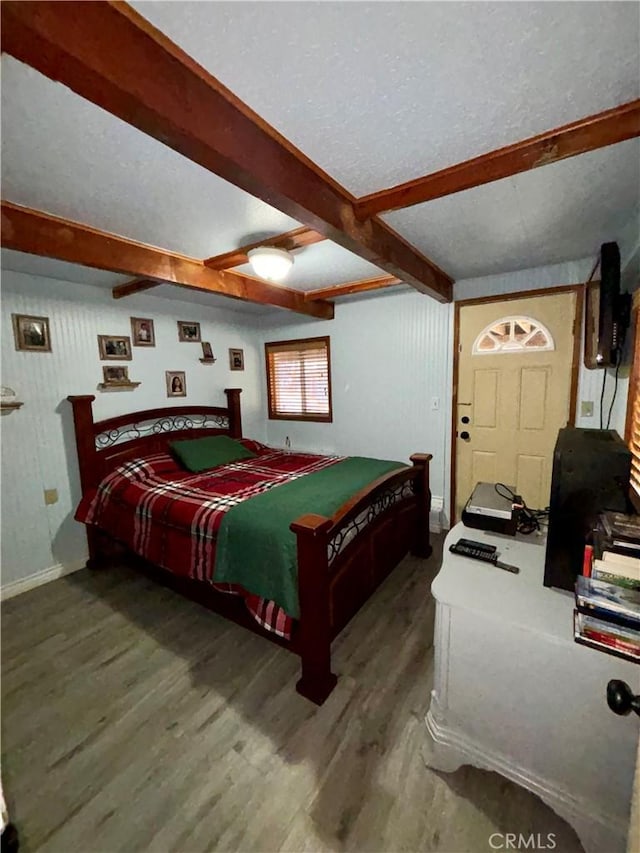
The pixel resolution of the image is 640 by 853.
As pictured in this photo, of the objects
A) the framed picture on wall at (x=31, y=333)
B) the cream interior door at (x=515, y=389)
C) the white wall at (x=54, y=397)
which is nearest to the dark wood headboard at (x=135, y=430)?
the white wall at (x=54, y=397)

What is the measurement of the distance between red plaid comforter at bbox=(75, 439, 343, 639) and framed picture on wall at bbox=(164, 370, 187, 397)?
0.73 m

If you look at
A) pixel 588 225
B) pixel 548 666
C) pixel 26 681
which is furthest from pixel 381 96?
pixel 26 681

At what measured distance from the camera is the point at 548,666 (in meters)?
1.06

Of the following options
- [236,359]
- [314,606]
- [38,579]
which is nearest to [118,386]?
[236,359]

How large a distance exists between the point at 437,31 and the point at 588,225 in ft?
5.54

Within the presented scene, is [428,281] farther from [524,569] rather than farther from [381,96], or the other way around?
[524,569]

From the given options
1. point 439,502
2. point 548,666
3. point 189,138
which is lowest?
point 439,502

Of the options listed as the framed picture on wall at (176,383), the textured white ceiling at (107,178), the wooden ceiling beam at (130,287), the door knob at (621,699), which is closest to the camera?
the door knob at (621,699)

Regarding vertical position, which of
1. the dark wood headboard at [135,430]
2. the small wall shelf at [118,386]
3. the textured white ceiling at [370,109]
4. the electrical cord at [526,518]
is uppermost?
the textured white ceiling at [370,109]

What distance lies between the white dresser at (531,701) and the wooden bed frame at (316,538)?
56 cm

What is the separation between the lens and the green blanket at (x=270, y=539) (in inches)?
67.2

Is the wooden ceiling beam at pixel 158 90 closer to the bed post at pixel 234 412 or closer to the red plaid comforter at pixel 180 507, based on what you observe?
the red plaid comforter at pixel 180 507

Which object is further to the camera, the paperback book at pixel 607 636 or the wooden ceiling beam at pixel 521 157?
the wooden ceiling beam at pixel 521 157

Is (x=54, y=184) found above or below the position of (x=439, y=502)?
above
